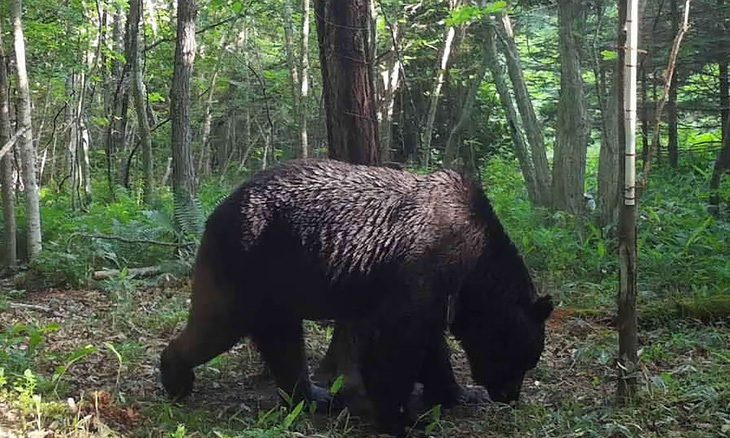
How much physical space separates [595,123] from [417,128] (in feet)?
13.5

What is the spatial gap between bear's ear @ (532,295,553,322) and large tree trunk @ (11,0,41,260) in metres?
5.92

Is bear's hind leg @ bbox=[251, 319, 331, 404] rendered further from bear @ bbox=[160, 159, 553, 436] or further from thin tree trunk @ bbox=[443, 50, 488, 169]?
thin tree trunk @ bbox=[443, 50, 488, 169]

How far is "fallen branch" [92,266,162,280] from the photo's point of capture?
8.57 m

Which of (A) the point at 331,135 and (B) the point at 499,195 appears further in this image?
(B) the point at 499,195

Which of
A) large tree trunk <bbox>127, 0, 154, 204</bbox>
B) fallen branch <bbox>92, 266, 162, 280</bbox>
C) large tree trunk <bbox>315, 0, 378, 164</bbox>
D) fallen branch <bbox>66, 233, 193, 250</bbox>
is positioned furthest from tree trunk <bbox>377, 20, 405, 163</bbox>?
large tree trunk <bbox>315, 0, 378, 164</bbox>

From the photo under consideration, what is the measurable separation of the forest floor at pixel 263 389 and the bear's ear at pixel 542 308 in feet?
1.96

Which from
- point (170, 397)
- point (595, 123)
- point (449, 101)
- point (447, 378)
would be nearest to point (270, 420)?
point (170, 397)

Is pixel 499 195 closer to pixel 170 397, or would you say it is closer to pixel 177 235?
pixel 177 235

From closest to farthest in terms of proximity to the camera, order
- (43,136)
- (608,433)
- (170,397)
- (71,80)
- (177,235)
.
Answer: (608,433), (170,397), (177,235), (71,80), (43,136)

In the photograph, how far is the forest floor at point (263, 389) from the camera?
14.0 feet

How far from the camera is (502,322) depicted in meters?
5.19

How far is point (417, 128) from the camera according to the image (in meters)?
17.5

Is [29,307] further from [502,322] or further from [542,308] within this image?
[542,308]

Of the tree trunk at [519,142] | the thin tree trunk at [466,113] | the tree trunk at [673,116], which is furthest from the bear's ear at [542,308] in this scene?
the thin tree trunk at [466,113]
